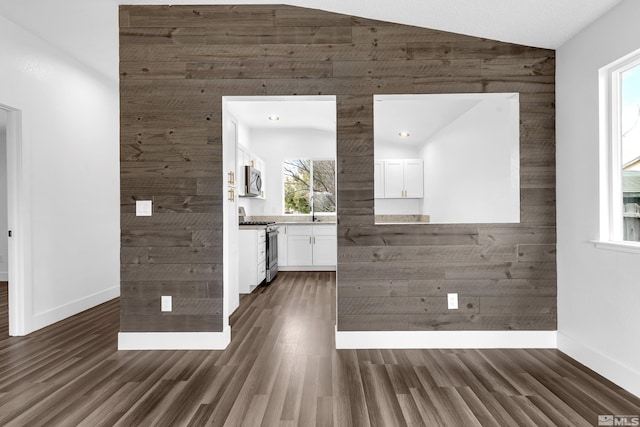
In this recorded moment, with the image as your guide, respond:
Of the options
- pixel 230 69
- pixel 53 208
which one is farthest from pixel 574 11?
pixel 53 208

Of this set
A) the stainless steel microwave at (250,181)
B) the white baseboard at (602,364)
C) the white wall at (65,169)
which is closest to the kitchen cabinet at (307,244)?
the stainless steel microwave at (250,181)

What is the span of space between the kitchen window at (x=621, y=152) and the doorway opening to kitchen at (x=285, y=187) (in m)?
2.78

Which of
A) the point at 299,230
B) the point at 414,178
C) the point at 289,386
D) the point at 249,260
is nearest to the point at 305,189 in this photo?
the point at 299,230

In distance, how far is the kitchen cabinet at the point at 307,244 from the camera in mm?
6488

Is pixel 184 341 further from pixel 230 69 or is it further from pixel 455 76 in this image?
pixel 455 76

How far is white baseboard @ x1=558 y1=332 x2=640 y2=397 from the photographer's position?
6.97 feet

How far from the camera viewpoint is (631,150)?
2.27m

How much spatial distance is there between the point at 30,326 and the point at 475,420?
375 cm

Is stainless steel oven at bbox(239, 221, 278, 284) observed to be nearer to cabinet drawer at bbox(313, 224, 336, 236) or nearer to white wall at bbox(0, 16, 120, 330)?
cabinet drawer at bbox(313, 224, 336, 236)

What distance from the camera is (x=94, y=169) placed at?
4.27 meters

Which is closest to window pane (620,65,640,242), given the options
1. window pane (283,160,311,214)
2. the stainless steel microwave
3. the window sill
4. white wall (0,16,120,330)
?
the window sill

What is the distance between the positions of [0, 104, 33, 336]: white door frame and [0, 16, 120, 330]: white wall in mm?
55

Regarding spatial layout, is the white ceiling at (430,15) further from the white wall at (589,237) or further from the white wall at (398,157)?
the white wall at (398,157)

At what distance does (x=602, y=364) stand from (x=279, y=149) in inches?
236
